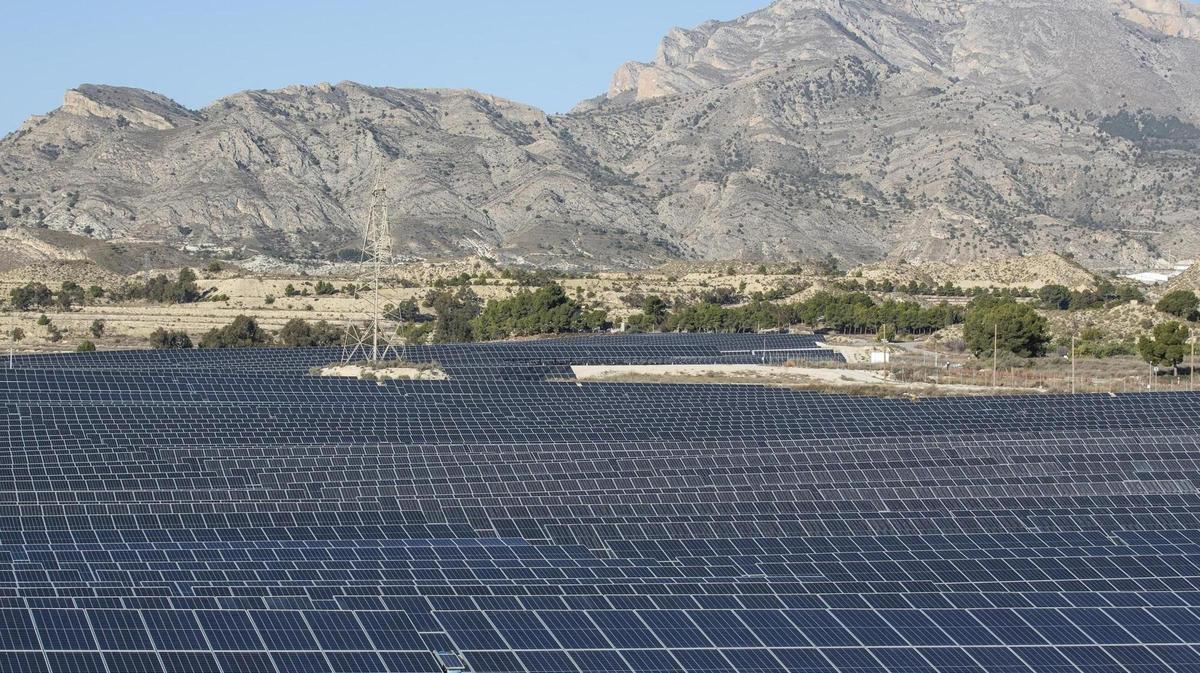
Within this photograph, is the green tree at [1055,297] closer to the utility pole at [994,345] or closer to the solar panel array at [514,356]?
the utility pole at [994,345]

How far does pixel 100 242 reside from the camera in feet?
607

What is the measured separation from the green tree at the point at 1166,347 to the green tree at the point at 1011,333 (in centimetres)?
947

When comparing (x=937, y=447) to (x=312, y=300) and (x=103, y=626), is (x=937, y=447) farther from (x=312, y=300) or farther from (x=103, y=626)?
(x=312, y=300)

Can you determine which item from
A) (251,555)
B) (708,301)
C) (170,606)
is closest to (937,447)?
(251,555)

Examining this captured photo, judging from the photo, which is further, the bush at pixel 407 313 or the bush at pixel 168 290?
the bush at pixel 168 290

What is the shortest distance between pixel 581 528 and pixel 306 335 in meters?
77.2

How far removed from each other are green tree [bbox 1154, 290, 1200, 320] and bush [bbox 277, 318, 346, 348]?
61004 mm

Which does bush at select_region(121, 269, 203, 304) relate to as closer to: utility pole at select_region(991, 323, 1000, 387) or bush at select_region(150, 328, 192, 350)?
bush at select_region(150, 328, 192, 350)

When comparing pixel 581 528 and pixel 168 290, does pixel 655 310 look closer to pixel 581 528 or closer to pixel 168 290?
pixel 168 290

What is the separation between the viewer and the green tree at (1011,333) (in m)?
109

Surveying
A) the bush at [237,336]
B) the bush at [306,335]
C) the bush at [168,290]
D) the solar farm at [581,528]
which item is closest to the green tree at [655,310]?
the bush at [306,335]

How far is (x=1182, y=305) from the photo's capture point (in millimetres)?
120625

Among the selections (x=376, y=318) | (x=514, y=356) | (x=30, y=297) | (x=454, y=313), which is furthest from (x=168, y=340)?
(x=376, y=318)

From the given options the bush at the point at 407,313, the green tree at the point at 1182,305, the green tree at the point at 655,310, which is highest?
the green tree at the point at 1182,305
